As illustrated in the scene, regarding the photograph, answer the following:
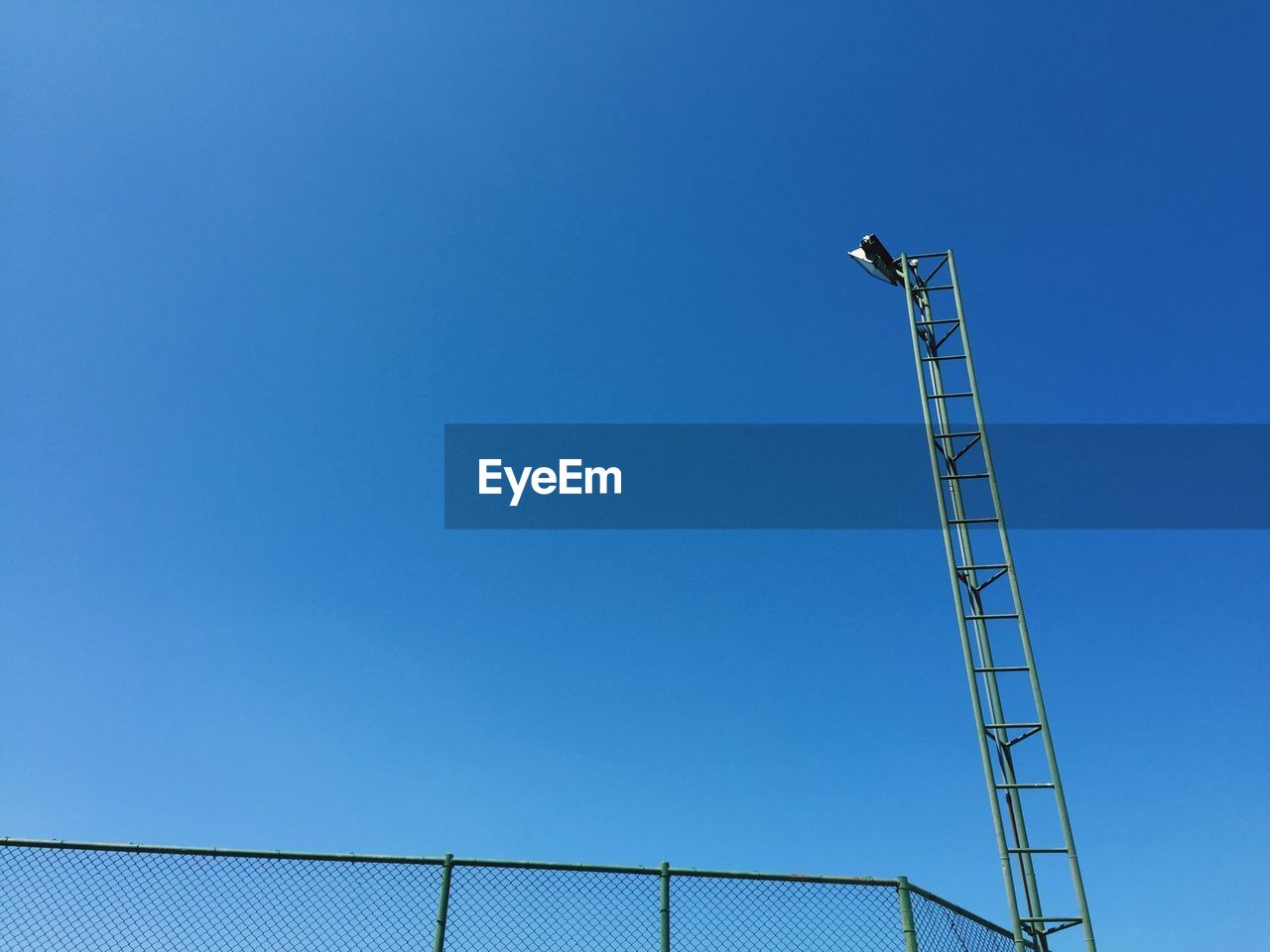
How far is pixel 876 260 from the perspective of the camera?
46.4 ft

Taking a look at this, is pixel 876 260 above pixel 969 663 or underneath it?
above

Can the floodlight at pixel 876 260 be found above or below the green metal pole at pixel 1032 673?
above

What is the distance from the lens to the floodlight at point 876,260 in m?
14.0

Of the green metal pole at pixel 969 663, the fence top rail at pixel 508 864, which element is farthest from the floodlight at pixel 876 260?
the fence top rail at pixel 508 864

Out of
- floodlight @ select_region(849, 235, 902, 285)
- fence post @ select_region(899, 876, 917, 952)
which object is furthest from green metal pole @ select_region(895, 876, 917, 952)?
floodlight @ select_region(849, 235, 902, 285)

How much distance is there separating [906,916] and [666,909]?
2062mm

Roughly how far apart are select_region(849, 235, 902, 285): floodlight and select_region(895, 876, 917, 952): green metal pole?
10.0m

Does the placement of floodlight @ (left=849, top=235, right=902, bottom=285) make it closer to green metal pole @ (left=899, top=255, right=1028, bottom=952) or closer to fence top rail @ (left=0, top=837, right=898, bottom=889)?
green metal pole @ (left=899, top=255, right=1028, bottom=952)

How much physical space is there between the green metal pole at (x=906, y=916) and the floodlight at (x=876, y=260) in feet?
32.8

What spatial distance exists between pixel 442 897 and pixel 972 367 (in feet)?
34.3

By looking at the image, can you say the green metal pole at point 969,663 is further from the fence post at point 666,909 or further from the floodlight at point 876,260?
the fence post at point 666,909

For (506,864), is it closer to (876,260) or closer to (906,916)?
(906,916)

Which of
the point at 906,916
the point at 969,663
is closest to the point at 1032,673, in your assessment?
the point at 969,663

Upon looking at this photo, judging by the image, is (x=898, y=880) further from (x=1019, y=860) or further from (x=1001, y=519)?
(x=1001, y=519)
